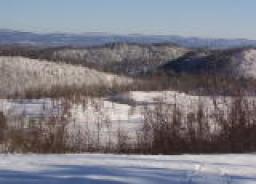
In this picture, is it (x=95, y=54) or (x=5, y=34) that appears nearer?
(x=95, y=54)

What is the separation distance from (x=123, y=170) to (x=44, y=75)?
2769 cm

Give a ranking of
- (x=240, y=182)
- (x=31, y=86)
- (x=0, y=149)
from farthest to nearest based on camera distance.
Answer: (x=31, y=86) → (x=0, y=149) → (x=240, y=182)

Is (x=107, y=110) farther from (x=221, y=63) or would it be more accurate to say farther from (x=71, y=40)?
(x=71, y=40)

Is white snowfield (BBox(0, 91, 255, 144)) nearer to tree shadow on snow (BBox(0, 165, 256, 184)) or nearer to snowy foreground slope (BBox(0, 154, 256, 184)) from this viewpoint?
snowy foreground slope (BBox(0, 154, 256, 184))

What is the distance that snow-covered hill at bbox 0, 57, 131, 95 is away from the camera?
30609 mm

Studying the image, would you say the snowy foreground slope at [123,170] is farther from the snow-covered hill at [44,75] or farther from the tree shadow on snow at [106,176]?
the snow-covered hill at [44,75]

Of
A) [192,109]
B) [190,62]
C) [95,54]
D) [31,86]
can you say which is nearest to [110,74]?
[31,86]

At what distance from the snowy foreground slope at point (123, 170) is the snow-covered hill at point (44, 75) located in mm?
23536

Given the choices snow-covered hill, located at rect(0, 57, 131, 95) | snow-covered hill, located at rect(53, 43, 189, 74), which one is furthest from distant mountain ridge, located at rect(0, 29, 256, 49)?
snow-covered hill, located at rect(0, 57, 131, 95)

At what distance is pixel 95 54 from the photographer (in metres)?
75.4

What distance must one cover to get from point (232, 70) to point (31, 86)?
1533 cm

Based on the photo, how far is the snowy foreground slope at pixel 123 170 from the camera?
498 cm

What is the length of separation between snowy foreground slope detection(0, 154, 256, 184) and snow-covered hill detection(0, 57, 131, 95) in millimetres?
23536

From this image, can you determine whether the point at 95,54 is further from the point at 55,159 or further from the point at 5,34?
the point at 55,159
